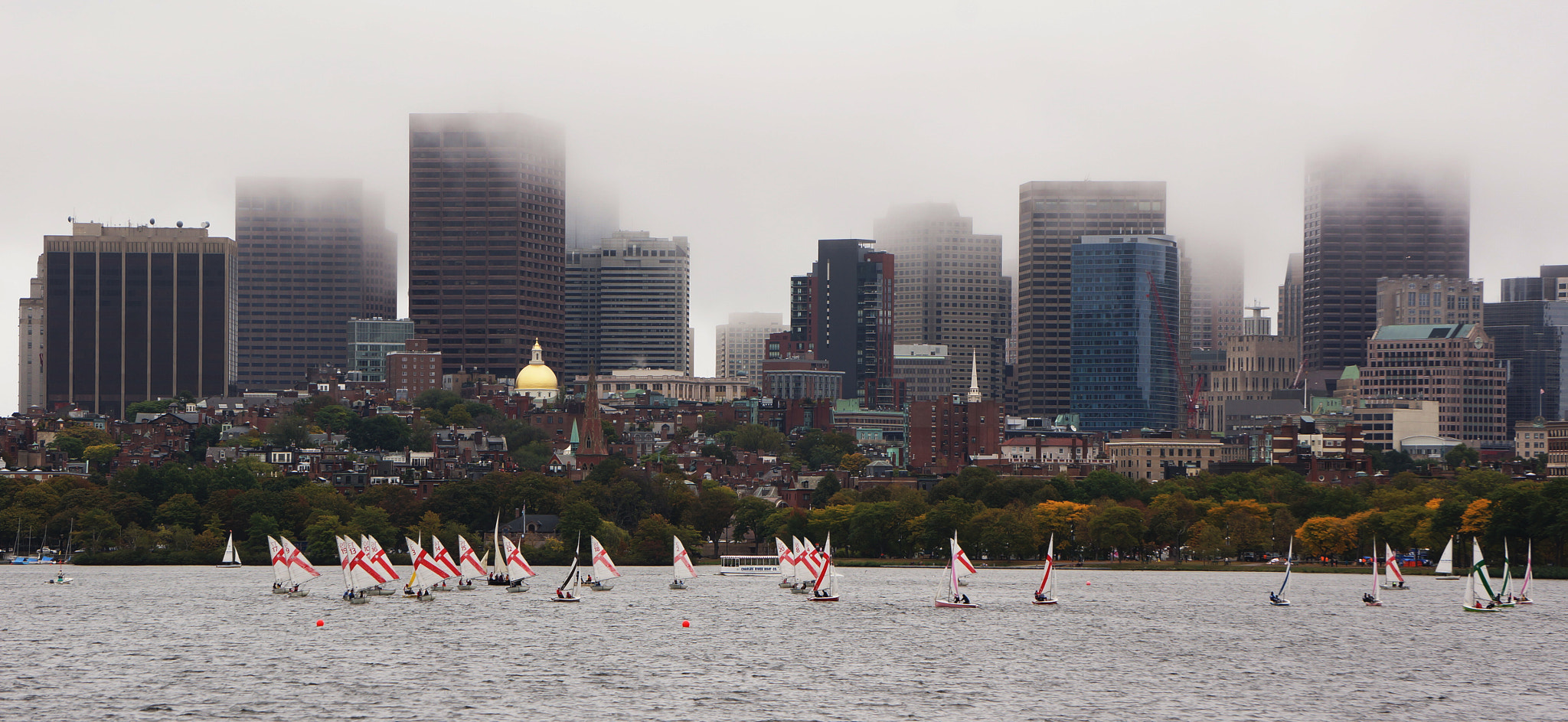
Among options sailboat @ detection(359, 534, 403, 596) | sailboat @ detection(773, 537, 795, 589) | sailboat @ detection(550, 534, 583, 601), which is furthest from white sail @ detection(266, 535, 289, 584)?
sailboat @ detection(773, 537, 795, 589)

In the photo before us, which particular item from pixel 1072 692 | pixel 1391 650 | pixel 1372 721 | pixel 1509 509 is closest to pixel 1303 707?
pixel 1372 721

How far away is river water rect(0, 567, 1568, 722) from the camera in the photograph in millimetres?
106812

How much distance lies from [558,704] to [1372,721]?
40.9 m

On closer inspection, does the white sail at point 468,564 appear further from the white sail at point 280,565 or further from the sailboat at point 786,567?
the sailboat at point 786,567

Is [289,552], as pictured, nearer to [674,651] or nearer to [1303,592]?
[674,651]

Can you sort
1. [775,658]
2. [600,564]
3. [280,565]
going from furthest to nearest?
[600,564] < [280,565] < [775,658]

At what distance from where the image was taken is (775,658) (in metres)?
129

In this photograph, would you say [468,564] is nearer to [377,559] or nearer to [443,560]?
[443,560]

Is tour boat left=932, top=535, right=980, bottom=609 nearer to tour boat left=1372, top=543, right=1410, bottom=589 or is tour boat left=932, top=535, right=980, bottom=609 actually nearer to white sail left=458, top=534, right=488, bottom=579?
tour boat left=1372, top=543, right=1410, bottom=589

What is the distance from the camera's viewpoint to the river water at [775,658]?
106812 millimetres

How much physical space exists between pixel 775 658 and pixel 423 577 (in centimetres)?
5953

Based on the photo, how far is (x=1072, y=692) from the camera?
11319cm

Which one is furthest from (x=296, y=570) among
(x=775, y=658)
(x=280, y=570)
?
(x=775, y=658)

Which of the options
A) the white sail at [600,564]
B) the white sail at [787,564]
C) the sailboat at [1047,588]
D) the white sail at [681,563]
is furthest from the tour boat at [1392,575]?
the white sail at [600,564]
